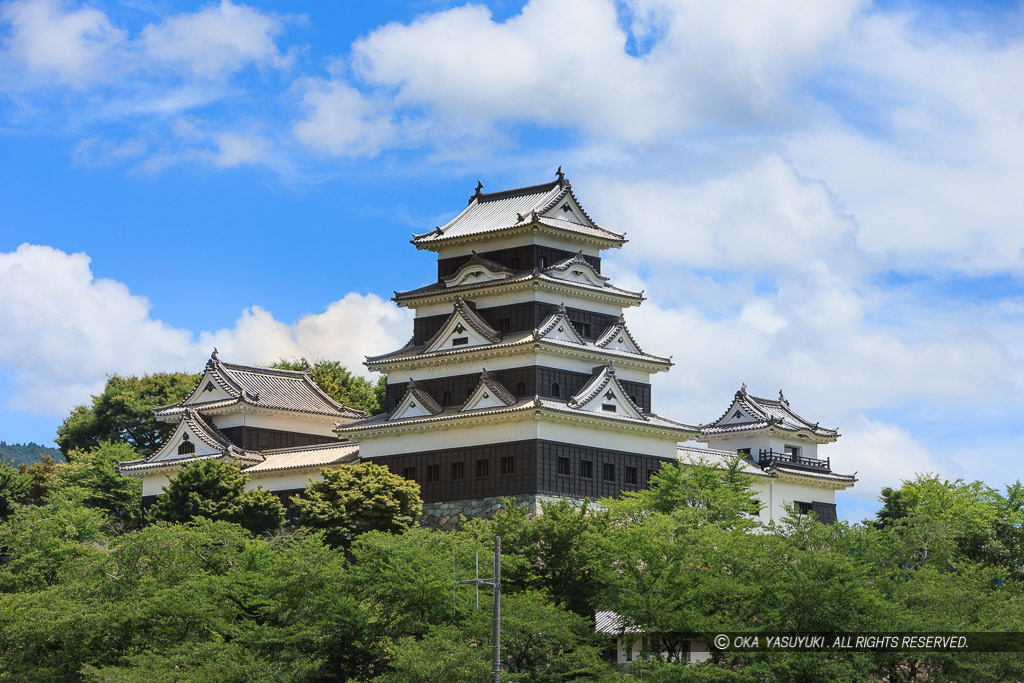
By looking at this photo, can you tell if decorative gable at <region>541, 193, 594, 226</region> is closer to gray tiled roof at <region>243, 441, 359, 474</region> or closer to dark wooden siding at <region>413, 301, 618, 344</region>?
dark wooden siding at <region>413, 301, 618, 344</region>

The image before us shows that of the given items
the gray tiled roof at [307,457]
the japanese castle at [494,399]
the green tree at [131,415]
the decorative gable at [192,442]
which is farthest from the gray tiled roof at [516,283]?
the green tree at [131,415]

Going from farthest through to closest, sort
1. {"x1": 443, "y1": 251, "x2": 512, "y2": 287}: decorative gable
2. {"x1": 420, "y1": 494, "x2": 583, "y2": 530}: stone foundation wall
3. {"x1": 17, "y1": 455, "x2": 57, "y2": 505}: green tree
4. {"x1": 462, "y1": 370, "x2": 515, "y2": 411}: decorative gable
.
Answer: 1. {"x1": 17, "y1": 455, "x2": 57, "y2": 505}: green tree
2. {"x1": 443, "y1": 251, "x2": 512, "y2": 287}: decorative gable
3. {"x1": 462, "y1": 370, "x2": 515, "y2": 411}: decorative gable
4. {"x1": 420, "y1": 494, "x2": 583, "y2": 530}: stone foundation wall

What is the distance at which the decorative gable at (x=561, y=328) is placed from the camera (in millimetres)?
55875

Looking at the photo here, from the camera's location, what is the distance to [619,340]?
58.2 meters

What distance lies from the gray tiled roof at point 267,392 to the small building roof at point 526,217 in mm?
9671

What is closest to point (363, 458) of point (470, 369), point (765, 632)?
point (470, 369)

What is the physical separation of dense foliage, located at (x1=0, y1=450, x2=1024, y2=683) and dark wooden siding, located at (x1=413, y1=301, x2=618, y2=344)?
10303 mm

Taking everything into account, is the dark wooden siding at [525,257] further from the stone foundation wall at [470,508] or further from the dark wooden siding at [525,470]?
the stone foundation wall at [470,508]

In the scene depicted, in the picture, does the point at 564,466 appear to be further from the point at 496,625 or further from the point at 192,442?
the point at 192,442

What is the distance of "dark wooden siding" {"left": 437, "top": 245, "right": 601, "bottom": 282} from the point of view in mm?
58219

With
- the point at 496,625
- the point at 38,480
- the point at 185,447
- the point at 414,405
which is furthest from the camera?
the point at 38,480

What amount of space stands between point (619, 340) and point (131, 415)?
3730 cm

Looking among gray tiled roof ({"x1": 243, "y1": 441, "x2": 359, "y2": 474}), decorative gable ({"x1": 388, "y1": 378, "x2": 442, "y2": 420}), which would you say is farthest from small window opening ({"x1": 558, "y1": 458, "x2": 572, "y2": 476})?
gray tiled roof ({"x1": 243, "y1": 441, "x2": 359, "y2": 474})

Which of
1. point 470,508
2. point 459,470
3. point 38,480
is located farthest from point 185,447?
point 38,480
